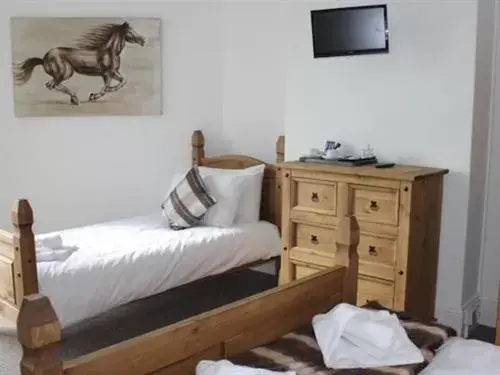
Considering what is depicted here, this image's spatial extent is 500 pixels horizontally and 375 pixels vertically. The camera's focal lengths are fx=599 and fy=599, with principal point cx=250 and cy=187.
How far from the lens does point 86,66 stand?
15.7 feet

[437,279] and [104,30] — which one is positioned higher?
[104,30]

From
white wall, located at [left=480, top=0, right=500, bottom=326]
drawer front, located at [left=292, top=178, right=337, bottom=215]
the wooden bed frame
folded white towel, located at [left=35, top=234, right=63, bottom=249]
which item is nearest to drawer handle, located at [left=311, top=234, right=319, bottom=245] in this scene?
drawer front, located at [left=292, top=178, right=337, bottom=215]

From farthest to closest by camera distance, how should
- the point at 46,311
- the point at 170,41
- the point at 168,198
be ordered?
the point at 170,41 → the point at 168,198 → the point at 46,311

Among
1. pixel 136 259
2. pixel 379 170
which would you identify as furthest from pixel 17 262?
pixel 379 170

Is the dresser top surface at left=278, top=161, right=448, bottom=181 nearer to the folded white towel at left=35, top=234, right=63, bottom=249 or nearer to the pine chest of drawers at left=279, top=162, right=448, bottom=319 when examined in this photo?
the pine chest of drawers at left=279, top=162, right=448, bottom=319

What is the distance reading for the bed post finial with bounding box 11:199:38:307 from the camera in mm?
3080

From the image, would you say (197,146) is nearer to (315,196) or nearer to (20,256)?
(315,196)

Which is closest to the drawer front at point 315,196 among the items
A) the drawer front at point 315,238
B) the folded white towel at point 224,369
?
the drawer front at point 315,238

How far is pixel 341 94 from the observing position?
13.4 ft

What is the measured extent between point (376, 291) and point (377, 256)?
212 millimetres

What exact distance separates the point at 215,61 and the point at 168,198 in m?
1.36

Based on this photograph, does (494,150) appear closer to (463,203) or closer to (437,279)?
(463,203)

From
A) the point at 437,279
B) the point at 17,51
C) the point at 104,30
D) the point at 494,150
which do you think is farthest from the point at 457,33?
the point at 17,51

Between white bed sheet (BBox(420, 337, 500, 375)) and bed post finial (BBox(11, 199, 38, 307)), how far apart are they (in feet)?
6.76
